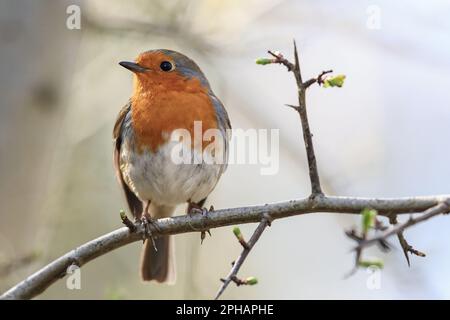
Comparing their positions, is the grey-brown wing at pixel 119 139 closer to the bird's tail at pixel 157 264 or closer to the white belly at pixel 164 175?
the white belly at pixel 164 175

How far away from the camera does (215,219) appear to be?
3.29m

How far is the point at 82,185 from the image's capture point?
7.02 metres

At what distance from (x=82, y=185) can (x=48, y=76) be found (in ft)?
7.66

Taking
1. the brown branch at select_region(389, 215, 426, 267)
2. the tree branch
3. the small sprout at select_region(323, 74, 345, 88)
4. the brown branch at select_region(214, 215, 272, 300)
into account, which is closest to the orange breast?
the tree branch

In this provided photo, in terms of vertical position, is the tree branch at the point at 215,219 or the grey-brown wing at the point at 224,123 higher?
the grey-brown wing at the point at 224,123

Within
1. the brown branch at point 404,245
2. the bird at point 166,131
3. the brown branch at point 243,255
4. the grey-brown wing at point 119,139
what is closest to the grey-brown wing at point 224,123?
the bird at point 166,131

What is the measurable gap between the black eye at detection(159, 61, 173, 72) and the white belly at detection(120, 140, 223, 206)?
2.02 ft

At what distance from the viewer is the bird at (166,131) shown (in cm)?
459

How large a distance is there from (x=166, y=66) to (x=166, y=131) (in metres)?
0.69

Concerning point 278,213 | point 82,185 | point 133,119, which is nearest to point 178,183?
point 133,119

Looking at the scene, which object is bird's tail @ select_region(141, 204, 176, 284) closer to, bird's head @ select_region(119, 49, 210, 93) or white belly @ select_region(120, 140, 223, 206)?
white belly @ select_region(120, 140, 223, 206)

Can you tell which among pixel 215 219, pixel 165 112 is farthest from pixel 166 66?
pixel 215 219

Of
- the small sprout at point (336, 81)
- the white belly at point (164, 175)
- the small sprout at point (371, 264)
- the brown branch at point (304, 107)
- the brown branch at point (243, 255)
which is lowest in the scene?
the small sprout at point (371, 264)
